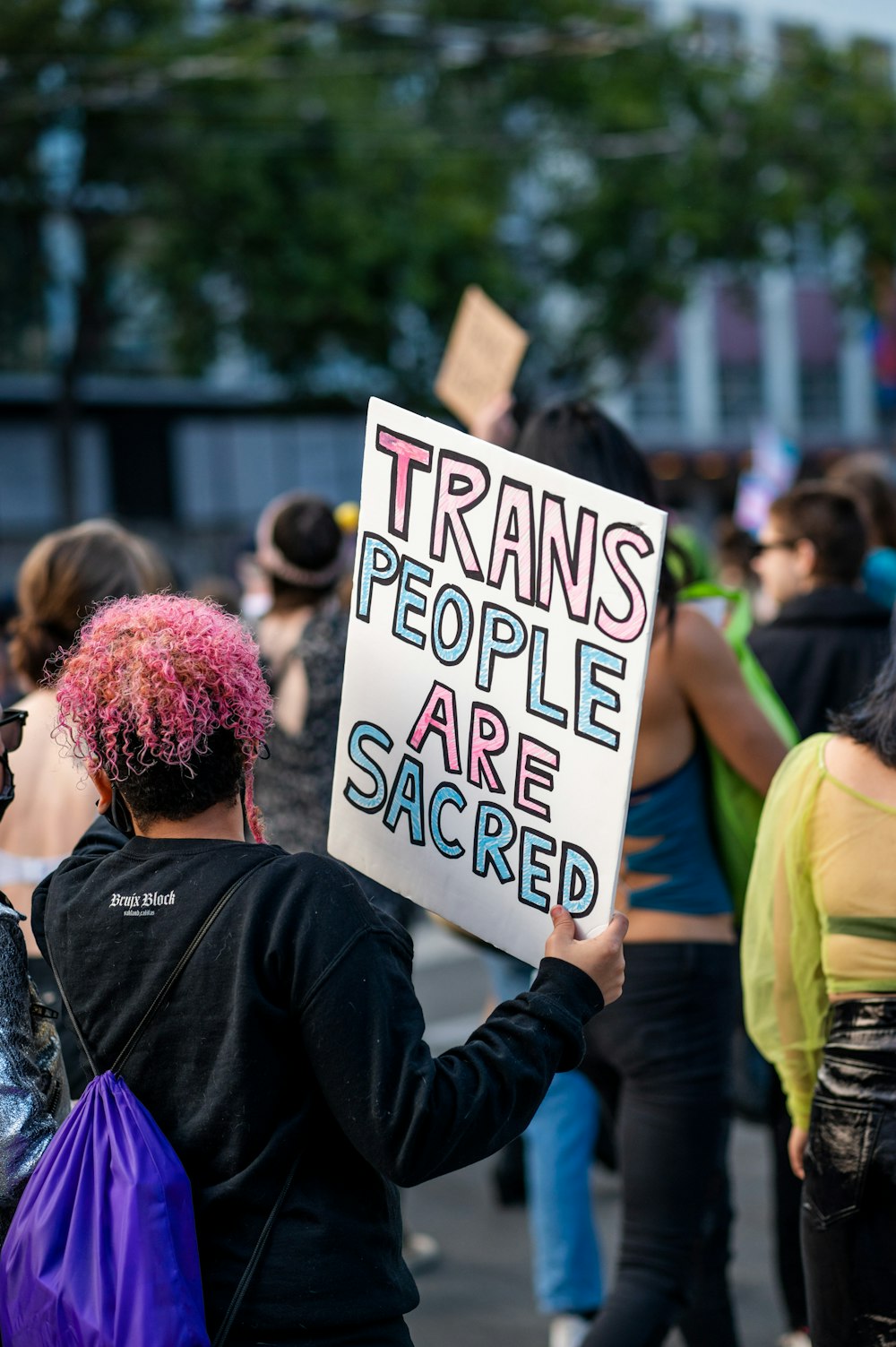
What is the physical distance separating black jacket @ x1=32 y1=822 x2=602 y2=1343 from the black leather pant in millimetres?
652

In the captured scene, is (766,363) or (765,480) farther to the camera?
(766,363)

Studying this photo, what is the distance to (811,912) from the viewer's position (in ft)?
8.33

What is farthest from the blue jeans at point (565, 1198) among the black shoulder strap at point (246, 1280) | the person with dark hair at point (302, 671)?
the black shoulder strap at point (246, 1280)

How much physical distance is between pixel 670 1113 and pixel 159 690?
160cm

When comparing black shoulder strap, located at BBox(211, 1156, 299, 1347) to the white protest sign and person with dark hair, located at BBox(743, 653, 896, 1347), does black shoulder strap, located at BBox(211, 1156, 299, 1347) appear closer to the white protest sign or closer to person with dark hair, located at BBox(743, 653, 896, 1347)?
the white protest sign

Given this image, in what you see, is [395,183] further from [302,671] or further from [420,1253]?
[420,1253]

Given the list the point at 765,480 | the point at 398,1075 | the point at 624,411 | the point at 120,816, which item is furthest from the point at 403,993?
the point at 624,411

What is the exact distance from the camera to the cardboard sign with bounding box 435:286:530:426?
6090 mm

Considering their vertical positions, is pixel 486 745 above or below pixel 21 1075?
above

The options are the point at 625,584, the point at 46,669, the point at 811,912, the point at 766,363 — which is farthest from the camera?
the point at 766,363

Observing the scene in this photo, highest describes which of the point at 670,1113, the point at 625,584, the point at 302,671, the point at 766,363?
the point at 625,584

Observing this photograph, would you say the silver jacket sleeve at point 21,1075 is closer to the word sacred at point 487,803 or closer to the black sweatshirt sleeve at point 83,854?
the black sweatshirt sleeve at point 83,854

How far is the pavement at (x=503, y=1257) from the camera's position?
154 inches

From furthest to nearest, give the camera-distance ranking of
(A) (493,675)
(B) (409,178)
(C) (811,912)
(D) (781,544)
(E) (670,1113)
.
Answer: (B) (409,178) → (D) (781,544) → (E) (670,1113) → (C) (811,912) → (A) (493,675)
